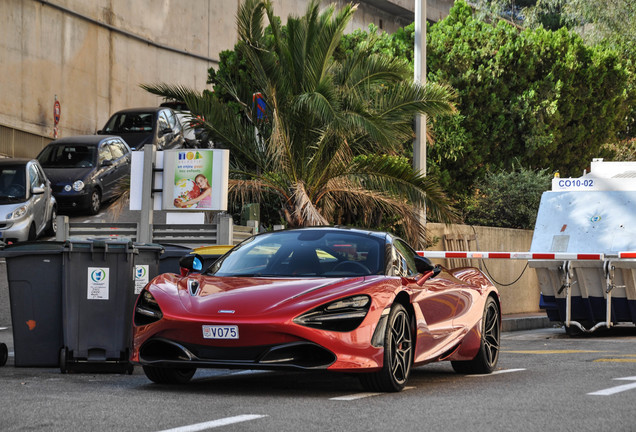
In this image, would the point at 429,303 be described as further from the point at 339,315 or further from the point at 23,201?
the point at 23,201

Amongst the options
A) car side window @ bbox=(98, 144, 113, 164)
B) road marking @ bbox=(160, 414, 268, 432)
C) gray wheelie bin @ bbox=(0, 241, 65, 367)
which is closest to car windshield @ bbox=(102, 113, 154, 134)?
car side window @ bbox=(98, 144, 113, 164)

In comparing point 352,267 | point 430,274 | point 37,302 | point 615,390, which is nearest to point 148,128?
point 37,302

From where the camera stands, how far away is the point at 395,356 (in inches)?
335

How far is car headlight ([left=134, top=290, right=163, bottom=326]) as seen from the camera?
838 cm

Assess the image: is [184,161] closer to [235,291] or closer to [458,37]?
[235,291]

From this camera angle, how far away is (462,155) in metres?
31.5

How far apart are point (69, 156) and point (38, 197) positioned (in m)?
5.05

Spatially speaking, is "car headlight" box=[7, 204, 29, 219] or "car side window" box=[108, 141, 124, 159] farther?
"car side window" box=[108, 141, 124, 159]

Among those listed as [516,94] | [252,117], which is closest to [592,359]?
[252,117]

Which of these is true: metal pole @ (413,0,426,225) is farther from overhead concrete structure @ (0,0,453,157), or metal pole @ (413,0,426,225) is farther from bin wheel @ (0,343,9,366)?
overhead concrete structure @ (0,0,453,157)

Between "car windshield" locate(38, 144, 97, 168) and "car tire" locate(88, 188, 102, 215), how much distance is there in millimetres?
694

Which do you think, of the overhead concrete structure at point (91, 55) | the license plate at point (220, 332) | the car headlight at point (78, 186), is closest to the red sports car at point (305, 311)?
the license plate at point (220, 332)

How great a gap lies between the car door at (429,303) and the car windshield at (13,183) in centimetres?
1176

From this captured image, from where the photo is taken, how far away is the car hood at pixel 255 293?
319 inches
